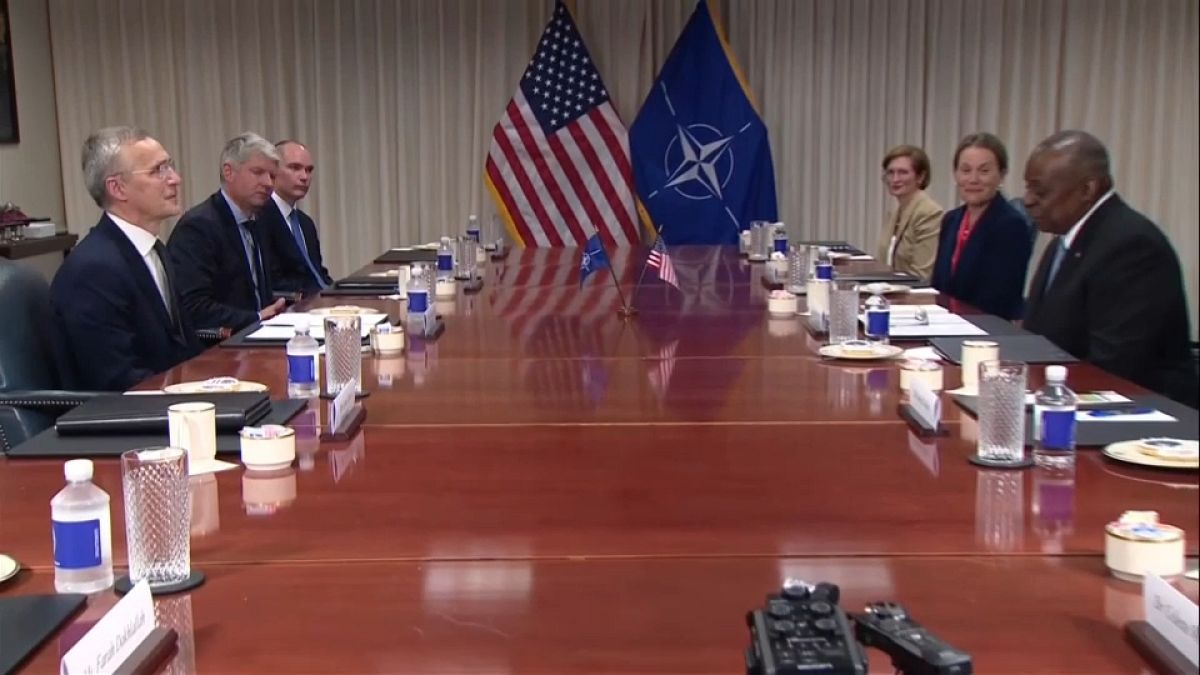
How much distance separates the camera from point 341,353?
8.15 ft

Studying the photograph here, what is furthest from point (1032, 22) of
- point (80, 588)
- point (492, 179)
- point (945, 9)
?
point (80, 588)

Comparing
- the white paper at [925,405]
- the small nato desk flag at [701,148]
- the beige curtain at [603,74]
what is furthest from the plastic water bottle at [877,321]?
the beige curtain at [603,74]

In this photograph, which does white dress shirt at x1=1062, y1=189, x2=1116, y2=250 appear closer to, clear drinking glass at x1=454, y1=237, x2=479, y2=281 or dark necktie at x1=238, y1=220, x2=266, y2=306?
clear drinking glass at x1=454, y1=237, x2=479, y2=281

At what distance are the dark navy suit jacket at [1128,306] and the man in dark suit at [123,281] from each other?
90.1 inches

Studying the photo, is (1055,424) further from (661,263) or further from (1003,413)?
(661,263)

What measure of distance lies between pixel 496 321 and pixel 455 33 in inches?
149

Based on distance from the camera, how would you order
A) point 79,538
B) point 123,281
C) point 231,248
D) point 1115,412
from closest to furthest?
point 79,538
point 1115,412
point 123,281
point 231,248

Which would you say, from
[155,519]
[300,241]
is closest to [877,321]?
[155,519]

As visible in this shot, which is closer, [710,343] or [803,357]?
[803,357]

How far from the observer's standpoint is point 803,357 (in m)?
2.97

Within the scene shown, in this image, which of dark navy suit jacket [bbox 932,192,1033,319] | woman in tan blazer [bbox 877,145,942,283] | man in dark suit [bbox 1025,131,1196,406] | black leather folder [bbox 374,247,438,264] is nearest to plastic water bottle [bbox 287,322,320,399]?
man in dark suit [bbox 1025,131,1196,406]

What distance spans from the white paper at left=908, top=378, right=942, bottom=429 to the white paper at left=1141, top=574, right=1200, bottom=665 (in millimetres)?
844

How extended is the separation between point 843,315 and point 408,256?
2.98 meters

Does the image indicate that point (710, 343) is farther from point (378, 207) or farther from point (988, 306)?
point (378, 207)
